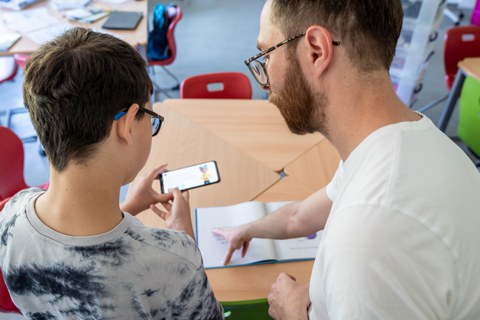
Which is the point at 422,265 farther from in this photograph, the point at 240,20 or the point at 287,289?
the point at 240,20

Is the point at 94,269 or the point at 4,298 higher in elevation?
the point at 94,269

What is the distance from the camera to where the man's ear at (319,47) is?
0.80m

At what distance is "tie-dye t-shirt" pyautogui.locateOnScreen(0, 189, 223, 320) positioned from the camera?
696 mm

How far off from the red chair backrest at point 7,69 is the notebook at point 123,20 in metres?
0.73

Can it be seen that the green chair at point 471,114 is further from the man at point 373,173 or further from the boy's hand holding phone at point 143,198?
the boy's hand holding phone at point 143,198

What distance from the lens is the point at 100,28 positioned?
8.91 feet

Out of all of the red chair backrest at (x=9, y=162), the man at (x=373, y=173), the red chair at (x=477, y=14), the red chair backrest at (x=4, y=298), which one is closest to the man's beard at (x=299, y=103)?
the man at (x=373, y=173)

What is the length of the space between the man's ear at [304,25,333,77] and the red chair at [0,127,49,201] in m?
1.38

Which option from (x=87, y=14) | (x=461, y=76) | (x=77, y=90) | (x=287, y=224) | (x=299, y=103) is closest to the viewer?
(x=77, y=90)

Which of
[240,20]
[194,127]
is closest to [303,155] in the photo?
[194,127]

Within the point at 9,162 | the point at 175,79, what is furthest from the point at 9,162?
the point at 175,79

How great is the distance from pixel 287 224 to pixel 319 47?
24.9 inches

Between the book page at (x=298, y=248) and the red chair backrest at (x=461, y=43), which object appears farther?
the red chair backrest at (x=461, y=43)

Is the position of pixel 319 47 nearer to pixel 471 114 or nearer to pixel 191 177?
pixel 191 177
